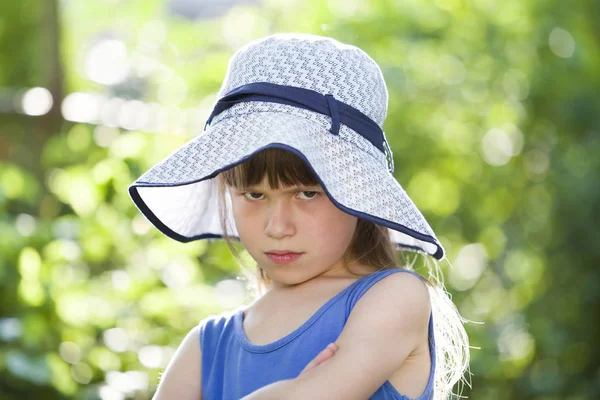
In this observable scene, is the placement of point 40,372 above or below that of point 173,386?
below

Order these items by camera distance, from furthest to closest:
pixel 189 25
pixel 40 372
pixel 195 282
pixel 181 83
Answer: pixel 189 25 < pixel 181 83 < pixel 195 282 < pixel 40 372

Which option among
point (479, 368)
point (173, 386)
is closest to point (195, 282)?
point (479, 368)

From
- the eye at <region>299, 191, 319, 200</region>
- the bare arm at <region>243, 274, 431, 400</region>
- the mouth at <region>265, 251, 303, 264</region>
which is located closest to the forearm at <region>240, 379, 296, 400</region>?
the bare arm at <region>243, 274, 431, 400</region>

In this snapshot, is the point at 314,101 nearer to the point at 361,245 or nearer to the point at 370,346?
the point at 361,245

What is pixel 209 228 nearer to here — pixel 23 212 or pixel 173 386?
pixel 173 386

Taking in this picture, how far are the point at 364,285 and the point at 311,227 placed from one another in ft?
0.53

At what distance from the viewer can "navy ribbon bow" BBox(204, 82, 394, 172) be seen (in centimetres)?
182

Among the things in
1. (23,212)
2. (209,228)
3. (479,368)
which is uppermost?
(209,228)

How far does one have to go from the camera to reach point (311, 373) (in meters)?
1.65

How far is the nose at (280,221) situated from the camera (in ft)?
5.81

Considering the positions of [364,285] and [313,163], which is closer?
[313,163]

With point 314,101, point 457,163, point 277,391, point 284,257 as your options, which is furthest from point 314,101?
point 457,163

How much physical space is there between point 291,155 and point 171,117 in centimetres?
236

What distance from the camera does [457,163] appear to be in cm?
415
